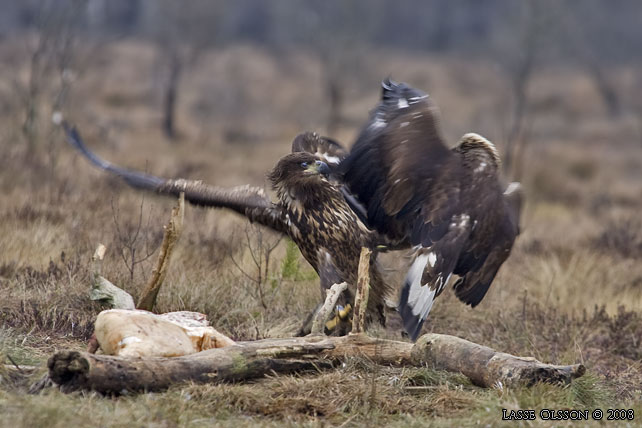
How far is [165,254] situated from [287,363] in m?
1.09

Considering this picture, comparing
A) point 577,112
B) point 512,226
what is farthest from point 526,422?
point 577,112

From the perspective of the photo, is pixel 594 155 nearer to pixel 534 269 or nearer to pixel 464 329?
pixel 534 269

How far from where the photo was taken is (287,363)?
4859 millimetres

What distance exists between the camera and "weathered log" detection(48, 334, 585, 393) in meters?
4.25

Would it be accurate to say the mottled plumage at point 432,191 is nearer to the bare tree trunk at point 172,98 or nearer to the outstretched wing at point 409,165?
the outstretched wing at point 409,165

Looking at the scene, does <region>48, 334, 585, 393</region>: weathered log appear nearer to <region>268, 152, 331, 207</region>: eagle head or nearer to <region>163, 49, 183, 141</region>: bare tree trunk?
<region>268, 152, 331, 207</region>: eagle head

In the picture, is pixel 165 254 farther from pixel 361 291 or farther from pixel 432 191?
pixel 432 191

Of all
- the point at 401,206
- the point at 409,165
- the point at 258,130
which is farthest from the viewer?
the point at 258,130

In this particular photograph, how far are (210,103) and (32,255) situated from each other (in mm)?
23616

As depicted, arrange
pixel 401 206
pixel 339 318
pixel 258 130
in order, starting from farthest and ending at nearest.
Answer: pixel 258 130 → pixel 339 318 → pixel 401 206

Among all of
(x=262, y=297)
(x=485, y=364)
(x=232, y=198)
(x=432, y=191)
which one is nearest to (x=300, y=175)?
(x=232, y=198)

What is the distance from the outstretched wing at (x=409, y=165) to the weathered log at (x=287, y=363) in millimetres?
682

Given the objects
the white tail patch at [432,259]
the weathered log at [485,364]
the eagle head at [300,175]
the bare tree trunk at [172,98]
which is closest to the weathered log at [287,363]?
the weathered log at [485,364]

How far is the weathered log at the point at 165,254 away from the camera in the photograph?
5.34 m
